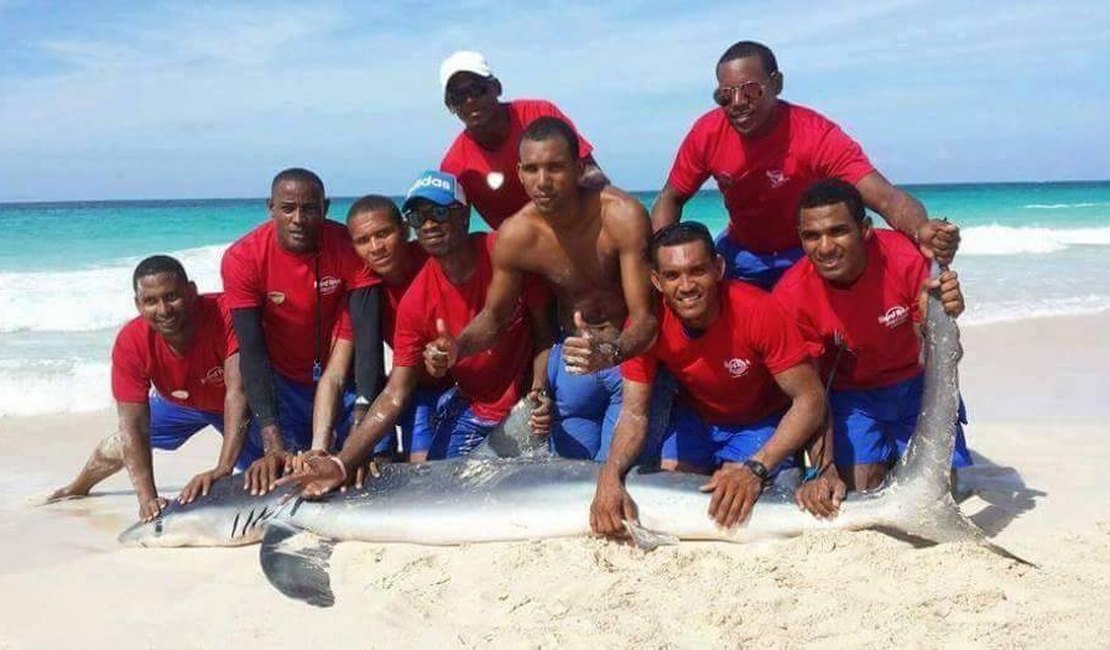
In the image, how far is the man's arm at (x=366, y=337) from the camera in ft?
17.7

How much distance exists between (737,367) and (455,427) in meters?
1.64

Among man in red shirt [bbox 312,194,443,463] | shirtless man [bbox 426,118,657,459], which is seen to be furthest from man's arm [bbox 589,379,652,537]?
man in red shirt [bbox 312,194,443,463]

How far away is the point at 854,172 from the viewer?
523cm

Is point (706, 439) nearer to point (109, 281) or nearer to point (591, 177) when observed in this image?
point (591, 177)

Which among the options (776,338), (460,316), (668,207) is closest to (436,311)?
(460,316)

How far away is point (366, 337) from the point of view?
5.40 meters

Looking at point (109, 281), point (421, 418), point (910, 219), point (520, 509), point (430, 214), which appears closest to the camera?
point (520, 509)

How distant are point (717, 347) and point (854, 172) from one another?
1.26 m

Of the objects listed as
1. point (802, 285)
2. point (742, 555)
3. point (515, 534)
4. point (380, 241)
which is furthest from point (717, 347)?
point (380, 241)

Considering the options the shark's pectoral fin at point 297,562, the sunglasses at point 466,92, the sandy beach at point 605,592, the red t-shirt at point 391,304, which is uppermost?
the sunglasses at point 466,92

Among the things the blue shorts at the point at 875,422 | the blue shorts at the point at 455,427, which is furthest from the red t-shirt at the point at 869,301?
the blue shorts at the point at 455,427

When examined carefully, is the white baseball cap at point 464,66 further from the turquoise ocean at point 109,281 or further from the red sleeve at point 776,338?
the turquoise ocean at point 109,281

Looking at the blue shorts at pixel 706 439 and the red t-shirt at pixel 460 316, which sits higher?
the red t-shirt at pixel 460 316

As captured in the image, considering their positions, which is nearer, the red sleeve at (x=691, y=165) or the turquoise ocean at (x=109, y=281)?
the red sleeve at (x=691, y=165)
